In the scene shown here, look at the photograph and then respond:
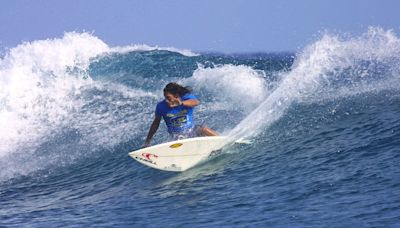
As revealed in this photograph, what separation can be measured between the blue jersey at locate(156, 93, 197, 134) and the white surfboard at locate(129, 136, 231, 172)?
0.36 meters

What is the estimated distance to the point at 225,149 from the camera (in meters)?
12.0

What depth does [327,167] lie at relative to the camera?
31.9 feet

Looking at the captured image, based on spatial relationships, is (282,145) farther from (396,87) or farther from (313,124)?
(396,87)

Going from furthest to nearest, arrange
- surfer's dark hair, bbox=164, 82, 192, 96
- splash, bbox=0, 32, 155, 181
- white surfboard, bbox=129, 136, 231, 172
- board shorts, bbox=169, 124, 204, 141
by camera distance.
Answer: splash, bbox=0, 32, 155, 181 → board shorts, bbox=169, 124, 204, 141 → white surfboard, bbox=129, 136, 231, 172 → surfer's dark hair, bbox=164, 82, 192, 96

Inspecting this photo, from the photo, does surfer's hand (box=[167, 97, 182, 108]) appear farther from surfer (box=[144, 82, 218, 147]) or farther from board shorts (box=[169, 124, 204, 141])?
board shorts (box=[169, 124, 204, 141])

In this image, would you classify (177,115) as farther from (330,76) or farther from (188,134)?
(330,76)

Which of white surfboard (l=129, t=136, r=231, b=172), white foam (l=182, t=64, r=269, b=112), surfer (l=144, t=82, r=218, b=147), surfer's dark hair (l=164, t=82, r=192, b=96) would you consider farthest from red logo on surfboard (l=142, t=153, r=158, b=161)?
white foam (l=182, t=64, r=269, b=112)

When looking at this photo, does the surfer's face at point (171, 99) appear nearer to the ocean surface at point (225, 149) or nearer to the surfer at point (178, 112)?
the surfer at point (178, 112)

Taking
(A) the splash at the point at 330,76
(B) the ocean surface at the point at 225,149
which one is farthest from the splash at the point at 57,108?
(A) the splash at the point at 330,76

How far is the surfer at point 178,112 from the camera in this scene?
11.1 meters

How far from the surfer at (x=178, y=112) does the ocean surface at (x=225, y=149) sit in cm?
66

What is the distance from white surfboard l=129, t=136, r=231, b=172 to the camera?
11164 millimetres

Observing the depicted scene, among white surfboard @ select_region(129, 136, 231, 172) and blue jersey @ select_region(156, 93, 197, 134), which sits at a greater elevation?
blue jersey @ select_region(156, 93, 197, 134)

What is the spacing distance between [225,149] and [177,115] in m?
1.24
